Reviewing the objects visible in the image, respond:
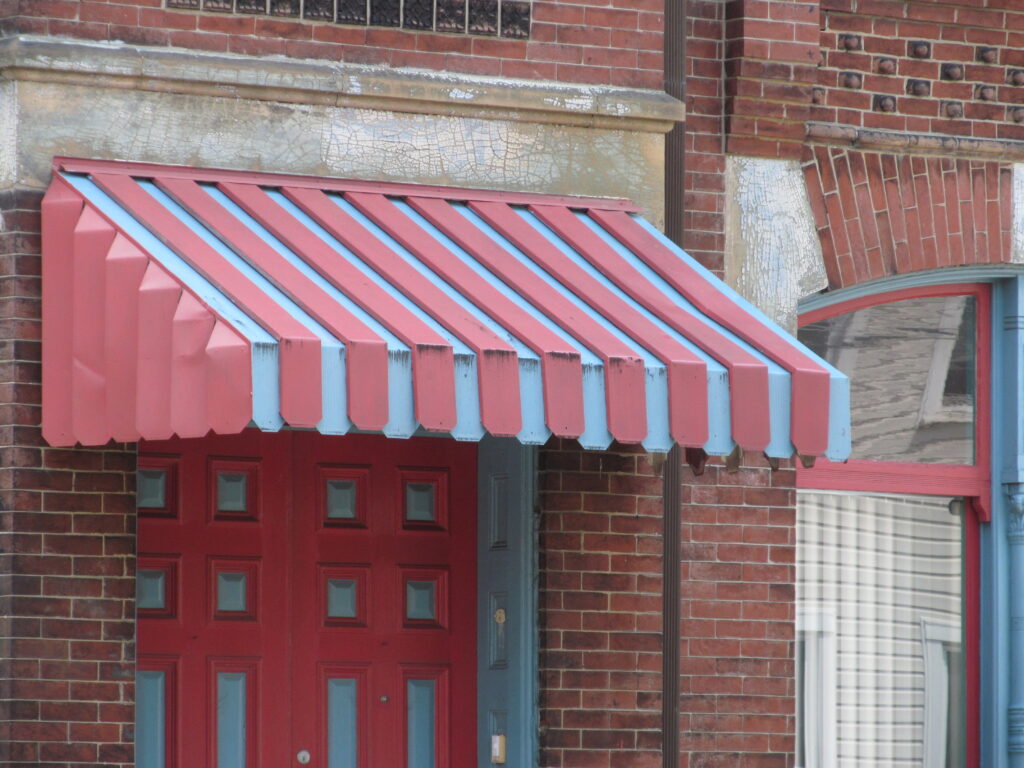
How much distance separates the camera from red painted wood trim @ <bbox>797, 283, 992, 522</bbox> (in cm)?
920

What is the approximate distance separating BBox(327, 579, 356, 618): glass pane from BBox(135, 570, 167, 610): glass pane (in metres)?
0.72

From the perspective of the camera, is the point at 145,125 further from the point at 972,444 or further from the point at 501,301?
the point at 972,444

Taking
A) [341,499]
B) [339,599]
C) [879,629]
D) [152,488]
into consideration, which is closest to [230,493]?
[152,488]

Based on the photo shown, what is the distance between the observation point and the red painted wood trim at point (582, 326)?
707cm

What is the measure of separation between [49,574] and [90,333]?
996mm

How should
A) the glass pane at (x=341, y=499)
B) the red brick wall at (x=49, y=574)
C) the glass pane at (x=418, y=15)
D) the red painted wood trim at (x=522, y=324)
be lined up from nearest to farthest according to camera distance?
the red painted wood trim at (x=522, y=324), the red brick wall at (x=49, y=574), the glass pane at (x=418, y=15), the glass pane at (x=341, y=499)

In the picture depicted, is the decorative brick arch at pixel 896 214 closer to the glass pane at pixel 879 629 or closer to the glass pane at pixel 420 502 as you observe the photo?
the glass pane at pixel 879 629

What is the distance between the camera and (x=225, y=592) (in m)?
8.20

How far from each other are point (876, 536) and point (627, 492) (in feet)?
5.38

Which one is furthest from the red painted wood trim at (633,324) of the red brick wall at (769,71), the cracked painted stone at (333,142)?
the red brick wall at (769,71)

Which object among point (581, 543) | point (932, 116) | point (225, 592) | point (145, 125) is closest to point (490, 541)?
point (581, 543)

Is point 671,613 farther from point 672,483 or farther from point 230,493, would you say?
→ point 230,493

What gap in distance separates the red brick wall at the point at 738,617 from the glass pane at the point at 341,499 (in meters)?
1.53

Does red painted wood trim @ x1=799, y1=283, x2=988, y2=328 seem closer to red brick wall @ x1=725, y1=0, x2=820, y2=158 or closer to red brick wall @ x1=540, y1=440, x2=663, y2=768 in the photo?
red brick wall @ x1=725, y1=0, x2=820, y2=158
